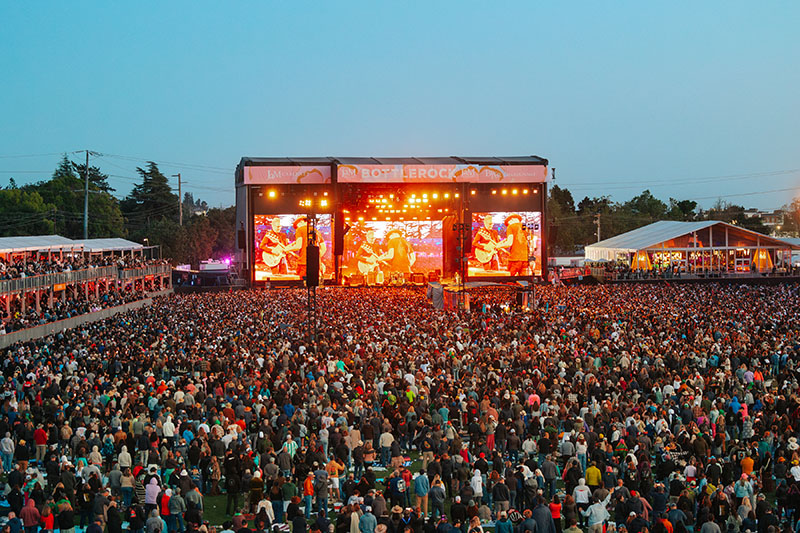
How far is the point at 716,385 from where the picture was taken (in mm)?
15883

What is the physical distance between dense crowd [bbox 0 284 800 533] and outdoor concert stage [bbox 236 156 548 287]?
18.2 meters

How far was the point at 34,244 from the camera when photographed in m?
42.3

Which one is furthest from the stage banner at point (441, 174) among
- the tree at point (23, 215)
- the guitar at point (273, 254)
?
the tree at point (23, 215)

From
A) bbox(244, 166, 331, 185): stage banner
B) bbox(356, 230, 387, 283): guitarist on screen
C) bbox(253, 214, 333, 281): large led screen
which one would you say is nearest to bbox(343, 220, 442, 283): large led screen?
bbox(356, 230, 387, 283): guitarist on screen

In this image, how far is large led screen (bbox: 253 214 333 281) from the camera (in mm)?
42844

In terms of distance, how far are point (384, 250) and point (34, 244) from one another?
18.3 meters

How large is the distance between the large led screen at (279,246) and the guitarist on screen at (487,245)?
854cm

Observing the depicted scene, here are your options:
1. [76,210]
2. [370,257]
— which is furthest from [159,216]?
[370,257]

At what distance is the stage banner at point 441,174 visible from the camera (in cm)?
4159

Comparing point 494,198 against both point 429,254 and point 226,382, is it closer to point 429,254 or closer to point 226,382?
point 429,254

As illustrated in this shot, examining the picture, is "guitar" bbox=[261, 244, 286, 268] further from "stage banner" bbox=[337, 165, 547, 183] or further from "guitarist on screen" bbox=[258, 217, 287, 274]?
"stage banner" bbox=[337, 165, 547, 183]

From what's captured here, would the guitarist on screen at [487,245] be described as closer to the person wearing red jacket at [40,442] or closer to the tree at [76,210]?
the person wearing red jacket at [40,442]

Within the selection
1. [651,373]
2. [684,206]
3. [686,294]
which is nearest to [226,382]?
[651,373]

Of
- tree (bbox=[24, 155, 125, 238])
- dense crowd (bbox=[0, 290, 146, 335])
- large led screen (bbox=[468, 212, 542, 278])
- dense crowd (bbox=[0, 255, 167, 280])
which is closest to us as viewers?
dense crowd (bbox=[0, 290, 146, 335])
